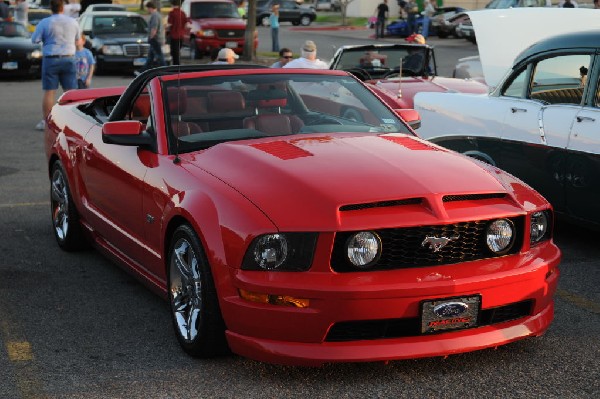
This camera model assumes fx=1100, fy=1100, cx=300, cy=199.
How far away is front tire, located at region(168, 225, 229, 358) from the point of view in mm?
5379

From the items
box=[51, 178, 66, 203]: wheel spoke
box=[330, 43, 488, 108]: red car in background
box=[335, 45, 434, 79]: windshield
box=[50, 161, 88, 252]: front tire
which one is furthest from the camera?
box=[335, 45, 434, 79]: windshield

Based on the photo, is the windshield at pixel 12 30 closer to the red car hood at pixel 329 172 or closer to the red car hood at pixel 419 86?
the red car hood at pixel 419 86

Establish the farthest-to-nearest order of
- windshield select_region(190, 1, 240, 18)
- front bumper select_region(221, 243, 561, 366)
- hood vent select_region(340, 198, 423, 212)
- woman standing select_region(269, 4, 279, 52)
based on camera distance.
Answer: woman standing select_region(269, 4, 279, 52)
windshield select_region(190, 1, 240, 18)
hood vent select_region(340, 198, 423, 212)
front bumper select_region(221, 243, 561, 366)

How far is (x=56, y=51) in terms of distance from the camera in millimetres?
15594

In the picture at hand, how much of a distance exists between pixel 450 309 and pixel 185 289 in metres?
1.47

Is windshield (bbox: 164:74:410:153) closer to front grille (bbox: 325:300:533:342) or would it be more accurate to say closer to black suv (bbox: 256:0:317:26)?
front grille (bbox: 325:300:533:342)

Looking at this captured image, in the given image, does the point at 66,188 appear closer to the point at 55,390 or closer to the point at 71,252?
the point at 71,252

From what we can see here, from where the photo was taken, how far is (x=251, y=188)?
17.7ft

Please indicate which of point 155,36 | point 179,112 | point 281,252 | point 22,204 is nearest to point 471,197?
point 281,252

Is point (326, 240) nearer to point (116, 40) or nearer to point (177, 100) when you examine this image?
point (177, 100)

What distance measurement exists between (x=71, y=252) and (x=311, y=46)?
726 centimetres

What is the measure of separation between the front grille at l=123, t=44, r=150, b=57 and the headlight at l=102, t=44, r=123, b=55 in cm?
13

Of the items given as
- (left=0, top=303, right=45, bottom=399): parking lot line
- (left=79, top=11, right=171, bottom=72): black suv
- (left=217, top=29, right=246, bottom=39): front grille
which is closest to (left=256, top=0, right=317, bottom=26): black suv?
(left=217, top=29, right=246, bottom=39): front grille

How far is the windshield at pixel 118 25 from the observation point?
27266 mm
